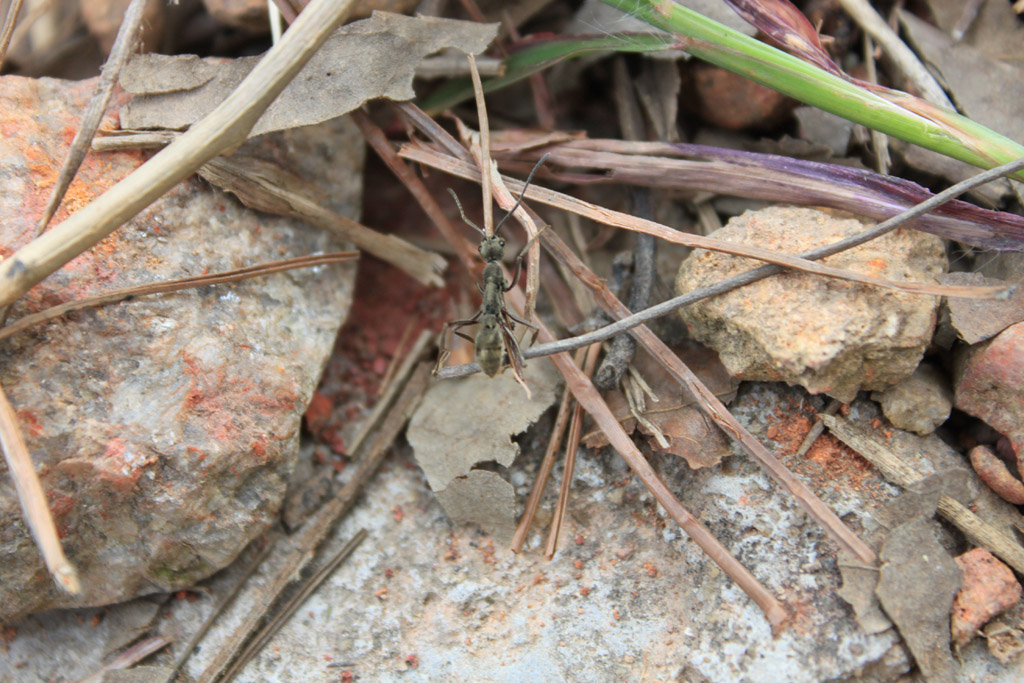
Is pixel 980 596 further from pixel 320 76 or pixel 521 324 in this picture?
pixel 320 76

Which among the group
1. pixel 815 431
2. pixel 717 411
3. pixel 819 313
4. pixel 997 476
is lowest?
pixel 997 476

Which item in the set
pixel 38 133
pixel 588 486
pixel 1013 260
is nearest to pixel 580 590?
pixel 588 486

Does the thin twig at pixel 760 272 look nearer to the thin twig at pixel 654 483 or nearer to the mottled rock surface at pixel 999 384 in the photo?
the thin twig at pixel 654 483

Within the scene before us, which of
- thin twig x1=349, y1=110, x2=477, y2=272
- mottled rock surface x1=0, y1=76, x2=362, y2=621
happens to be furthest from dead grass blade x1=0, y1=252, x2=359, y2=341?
thin twig x1=349, y1=110, x2=477, y2=272

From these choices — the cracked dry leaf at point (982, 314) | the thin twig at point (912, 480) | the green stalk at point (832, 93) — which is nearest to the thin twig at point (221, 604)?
the thin twig at point (912, 480)

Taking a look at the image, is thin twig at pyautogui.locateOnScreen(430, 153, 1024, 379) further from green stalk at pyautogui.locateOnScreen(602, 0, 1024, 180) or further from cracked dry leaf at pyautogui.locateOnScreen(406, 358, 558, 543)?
cracked dry leaf at pyautogui.locateOnScreen(406, 358, 558, 543)

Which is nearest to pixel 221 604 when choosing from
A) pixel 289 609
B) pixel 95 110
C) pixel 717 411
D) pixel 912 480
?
pixel 289 609
